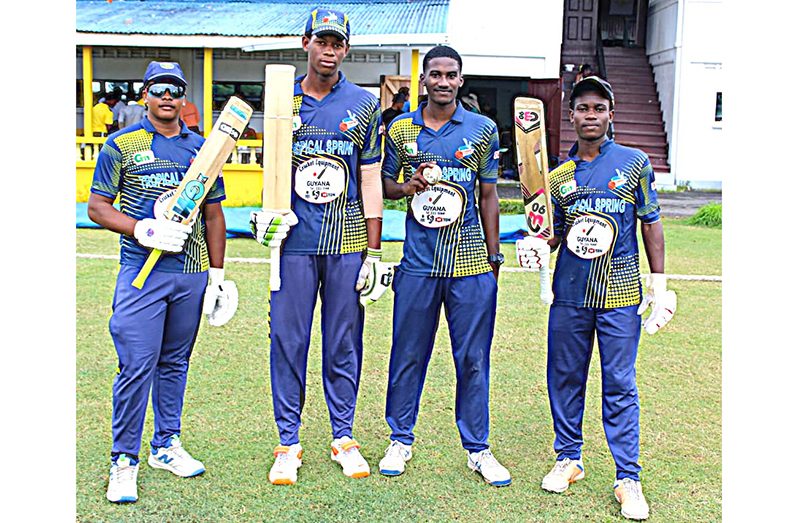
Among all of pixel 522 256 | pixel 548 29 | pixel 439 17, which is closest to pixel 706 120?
pixel 548 29

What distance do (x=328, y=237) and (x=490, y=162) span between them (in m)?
0.87

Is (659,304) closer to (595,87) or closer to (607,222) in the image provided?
(607,222)

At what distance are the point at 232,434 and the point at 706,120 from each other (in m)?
15.9

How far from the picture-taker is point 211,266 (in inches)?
164

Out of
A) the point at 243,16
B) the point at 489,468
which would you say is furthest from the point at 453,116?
the point at 243,16

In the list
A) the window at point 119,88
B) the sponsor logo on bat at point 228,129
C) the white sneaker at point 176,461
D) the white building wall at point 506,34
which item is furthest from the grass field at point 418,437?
the white building wall at point 506,34

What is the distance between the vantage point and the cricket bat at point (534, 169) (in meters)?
4.16

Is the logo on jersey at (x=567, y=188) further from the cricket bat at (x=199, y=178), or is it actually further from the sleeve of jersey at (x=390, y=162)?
the cricket bat at (x=199, y=178)

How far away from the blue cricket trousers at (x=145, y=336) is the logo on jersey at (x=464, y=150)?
1.34m

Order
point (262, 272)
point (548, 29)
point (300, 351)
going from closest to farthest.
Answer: point (300, 351), point (262, 272), point (548, 29)

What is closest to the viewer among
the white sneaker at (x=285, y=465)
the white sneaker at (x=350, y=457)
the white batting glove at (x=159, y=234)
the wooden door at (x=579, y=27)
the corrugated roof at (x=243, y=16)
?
the white batting glove at (x=159, y=234)

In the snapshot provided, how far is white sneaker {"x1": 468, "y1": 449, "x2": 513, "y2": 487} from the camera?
4.16m

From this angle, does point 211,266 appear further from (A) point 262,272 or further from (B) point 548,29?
(B) point 548,29

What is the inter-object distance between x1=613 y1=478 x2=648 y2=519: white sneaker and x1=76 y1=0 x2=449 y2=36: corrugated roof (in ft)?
36.7
